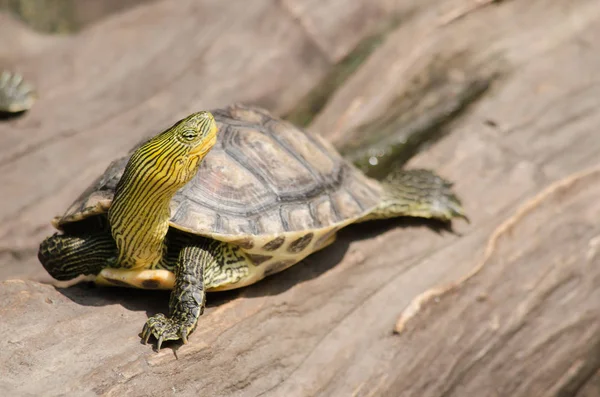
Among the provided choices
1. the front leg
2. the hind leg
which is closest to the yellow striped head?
the front leg

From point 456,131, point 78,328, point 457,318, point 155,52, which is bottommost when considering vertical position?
point 457,318

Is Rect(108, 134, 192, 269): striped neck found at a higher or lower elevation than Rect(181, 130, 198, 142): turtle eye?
lower

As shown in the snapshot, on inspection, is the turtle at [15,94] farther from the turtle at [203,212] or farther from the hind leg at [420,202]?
→ the hind leg at [420,202]

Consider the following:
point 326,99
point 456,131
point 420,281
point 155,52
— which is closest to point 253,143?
point 420,281

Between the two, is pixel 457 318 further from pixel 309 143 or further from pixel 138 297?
pixel 138 297

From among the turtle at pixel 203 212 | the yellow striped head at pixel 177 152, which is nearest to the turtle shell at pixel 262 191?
the turtle at pixel 203 212

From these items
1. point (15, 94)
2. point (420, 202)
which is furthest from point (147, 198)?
point (15, 94)

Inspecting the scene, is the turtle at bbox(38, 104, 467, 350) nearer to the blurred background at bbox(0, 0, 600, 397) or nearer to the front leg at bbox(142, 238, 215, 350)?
the front leg at bbox(142, 238, 215, 350)
